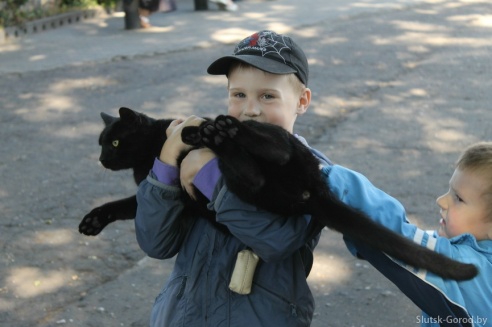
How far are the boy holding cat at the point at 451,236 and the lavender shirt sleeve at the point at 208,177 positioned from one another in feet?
1.12

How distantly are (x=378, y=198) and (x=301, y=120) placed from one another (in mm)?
4818

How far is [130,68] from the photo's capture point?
355 inches

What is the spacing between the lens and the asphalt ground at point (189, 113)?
4.12 m

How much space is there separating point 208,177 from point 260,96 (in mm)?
327

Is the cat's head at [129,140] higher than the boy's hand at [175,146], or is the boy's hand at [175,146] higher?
the boy's hand at [175,146]

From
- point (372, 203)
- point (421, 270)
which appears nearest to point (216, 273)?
point (372, 203)

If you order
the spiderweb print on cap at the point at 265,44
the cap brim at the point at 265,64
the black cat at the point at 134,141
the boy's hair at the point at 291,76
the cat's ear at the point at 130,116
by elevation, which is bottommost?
the black cat at the point at 134,141

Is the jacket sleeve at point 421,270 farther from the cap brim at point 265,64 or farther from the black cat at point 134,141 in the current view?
the black cat at point 134,141

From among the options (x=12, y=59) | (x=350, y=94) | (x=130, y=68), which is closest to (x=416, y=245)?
(x=350, y=94)

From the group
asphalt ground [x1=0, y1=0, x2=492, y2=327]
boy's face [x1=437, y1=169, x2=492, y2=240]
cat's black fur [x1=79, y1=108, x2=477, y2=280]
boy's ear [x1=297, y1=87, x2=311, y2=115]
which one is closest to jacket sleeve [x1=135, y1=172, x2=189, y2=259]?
cat's black fur [x1=79, y1=108, x2=477, y2=280]

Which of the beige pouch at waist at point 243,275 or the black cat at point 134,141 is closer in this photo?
the beige pouch at waist at point 243,275

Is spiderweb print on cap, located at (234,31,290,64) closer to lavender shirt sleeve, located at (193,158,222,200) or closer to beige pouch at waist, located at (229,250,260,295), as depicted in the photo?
lavender shirt sleeve, located at (193,158,222,200)

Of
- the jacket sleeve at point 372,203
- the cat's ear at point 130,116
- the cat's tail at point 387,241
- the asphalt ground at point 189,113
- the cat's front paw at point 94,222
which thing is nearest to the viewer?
the cat's tail at point 387,241

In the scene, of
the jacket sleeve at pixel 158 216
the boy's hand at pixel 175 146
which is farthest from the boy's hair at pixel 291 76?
the jacket sleeve at pixel 158 216
